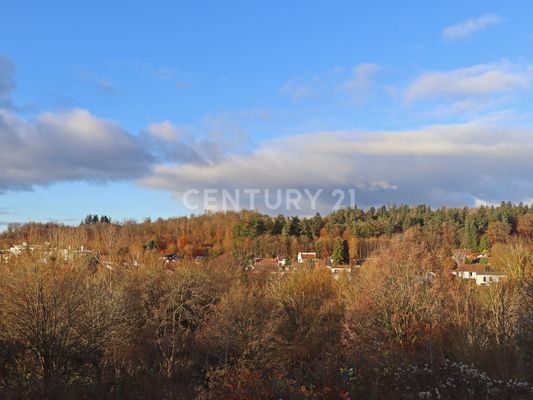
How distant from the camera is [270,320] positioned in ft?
108

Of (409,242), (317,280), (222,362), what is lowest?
(222,362)

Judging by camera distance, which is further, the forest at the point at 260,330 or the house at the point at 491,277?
the house at the point at 491,277

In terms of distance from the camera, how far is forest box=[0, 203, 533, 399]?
40.0 feet

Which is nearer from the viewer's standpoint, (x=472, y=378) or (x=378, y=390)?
(x=378, y=390)

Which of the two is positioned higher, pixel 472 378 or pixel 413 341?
pixel 472 378

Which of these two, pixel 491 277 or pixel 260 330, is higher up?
pixel 491 277

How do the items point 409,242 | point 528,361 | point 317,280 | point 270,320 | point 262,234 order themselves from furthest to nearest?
point 262,234 → point 317,280 → point 409,242 → point 270,320 → point 528,361

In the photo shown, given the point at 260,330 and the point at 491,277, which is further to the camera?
the point at 491,277

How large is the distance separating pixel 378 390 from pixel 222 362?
20725 mm

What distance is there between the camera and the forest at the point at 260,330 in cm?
1218

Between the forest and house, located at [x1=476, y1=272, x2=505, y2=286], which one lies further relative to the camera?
house, located at [x1=476, y1=272, x2=505, y2=286]

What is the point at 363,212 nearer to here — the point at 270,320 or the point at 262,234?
the point at 262,234

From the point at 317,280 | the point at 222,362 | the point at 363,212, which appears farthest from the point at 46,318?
the point at 363,212

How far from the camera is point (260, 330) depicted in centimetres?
3200
